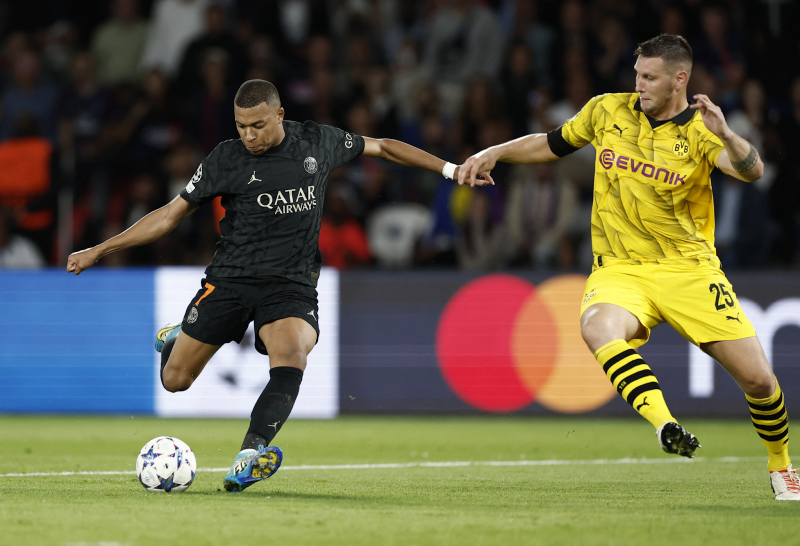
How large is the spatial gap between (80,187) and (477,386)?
17.4ft

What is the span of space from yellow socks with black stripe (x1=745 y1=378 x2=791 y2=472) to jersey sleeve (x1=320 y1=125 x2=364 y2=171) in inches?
107

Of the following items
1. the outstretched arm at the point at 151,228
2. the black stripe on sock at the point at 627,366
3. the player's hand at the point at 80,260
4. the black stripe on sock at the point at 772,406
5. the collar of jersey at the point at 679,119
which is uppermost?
the collar of jersey at the point at 679,119

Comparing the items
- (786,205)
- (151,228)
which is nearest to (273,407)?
(151,228)

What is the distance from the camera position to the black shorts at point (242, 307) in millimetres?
6492

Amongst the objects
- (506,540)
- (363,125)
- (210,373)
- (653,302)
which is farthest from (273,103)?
(363,125)

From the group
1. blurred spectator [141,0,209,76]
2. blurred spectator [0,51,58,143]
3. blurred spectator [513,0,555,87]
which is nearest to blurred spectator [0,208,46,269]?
blurred spectator [0,51,58,143]

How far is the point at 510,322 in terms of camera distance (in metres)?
11.7

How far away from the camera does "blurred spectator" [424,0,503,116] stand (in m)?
14.2

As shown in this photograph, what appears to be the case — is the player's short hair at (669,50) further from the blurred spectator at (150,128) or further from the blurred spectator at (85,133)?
the blurred spectator at (85,133)

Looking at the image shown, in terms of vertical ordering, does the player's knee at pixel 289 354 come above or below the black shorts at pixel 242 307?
below

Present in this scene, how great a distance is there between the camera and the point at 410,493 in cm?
615

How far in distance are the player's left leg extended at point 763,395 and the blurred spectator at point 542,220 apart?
20.0ft

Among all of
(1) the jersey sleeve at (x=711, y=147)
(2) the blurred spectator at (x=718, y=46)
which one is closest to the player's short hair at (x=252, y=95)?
(1) the jersey sleeve at (x=711, y=147)

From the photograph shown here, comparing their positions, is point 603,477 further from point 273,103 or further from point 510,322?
point 510,322
